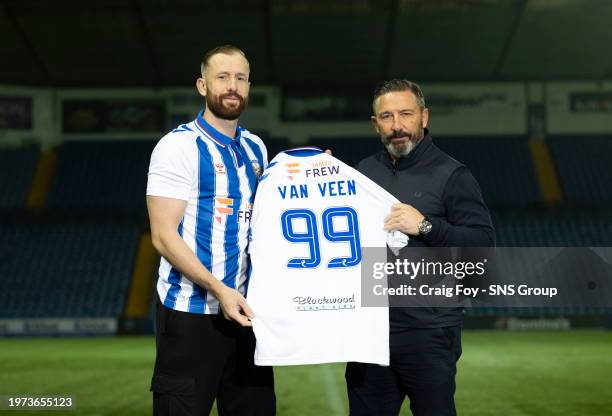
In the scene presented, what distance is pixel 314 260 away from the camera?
152 inches

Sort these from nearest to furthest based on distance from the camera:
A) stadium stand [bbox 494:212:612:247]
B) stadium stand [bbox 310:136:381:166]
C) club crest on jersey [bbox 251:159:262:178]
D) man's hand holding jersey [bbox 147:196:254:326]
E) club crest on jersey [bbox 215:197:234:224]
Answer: man's hand holding jersey [bbox 147:196:254:326] < club crest on jersey [bbox 215:197:234:224] < club crest on jersey [bbox 251:159:262:178] < stadium stand [bbox 494:212:612:247] < stadium stand [bbox 310:136:381:166]

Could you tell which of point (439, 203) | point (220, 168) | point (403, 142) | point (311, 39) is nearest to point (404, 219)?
point (439, 203)

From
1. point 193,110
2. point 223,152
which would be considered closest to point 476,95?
point 193,110

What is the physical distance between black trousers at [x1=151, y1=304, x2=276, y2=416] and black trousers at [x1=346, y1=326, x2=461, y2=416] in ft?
1.60

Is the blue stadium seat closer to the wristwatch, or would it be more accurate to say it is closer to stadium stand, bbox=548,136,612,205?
stadium stand, bbox=548,136,612,205

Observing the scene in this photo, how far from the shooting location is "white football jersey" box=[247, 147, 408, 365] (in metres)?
3.77

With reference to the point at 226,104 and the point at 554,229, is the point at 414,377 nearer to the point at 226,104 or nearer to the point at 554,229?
the point at 226,104

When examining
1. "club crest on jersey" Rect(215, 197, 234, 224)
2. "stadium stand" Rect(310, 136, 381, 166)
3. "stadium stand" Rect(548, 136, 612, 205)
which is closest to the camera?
"club crest on jersey" Rect(215, 197, 234, 224)

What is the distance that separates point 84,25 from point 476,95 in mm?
13087

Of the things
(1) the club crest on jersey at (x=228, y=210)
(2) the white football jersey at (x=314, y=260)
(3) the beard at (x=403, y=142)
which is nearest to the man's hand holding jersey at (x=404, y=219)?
(2) the white football jersey at (x=314, y=260)

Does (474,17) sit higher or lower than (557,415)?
higher

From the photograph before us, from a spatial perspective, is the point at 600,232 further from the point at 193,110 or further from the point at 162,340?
the point at 162,340

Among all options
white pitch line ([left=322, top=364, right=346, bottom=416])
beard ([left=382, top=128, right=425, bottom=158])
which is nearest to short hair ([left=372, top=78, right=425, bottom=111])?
beard ([left=382, top=128, right=425, bottom=158])

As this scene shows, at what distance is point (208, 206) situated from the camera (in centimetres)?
379
